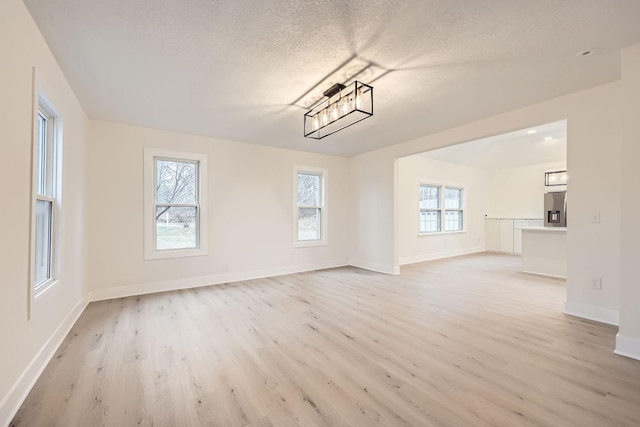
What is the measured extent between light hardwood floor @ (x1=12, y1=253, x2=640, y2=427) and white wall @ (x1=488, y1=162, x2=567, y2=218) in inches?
210

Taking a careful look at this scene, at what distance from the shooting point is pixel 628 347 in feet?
7.36

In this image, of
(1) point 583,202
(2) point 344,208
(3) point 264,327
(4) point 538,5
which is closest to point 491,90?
(4) point 538,5

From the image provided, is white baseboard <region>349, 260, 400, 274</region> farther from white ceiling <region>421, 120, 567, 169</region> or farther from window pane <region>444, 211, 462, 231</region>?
window pane <region>444, 211, 462, 231</region>

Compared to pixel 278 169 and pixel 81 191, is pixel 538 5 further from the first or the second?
pixel 81 191

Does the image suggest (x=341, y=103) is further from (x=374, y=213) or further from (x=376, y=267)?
(x=376, y=267)

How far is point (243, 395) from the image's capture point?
1778 millimetres

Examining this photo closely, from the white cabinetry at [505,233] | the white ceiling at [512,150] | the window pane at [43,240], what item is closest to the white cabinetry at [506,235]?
the white cabinetry at [505,233]

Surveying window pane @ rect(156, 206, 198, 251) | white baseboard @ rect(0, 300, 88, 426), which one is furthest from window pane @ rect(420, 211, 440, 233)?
white baseboard @ rect(0, 300, 88, 426)

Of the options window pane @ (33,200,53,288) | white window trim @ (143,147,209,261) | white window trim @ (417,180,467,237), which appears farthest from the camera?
white window trim @ (417,180,467,237)

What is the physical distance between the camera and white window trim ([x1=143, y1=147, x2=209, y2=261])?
4.13 meters

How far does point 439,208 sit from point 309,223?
392 cm

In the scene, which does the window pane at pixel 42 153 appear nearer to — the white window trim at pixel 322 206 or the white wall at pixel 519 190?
the white window trim at pixel 322 206

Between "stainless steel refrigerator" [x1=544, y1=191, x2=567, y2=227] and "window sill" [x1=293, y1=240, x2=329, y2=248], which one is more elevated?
"stainless steel refrigerator" [x1=544, y1=191, x2=567, y2=227]

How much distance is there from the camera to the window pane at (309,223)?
580 cm
